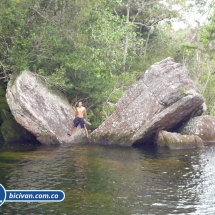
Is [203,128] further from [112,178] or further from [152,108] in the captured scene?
[112,178]

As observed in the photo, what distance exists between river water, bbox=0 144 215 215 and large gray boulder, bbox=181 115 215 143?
2163mm

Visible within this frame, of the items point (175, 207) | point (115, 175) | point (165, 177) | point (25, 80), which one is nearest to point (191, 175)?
point (165, 177)

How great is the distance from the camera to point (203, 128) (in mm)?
24031

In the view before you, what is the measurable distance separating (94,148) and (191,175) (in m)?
7.57

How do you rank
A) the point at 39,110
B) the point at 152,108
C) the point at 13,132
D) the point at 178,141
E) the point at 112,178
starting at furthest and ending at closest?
1. the point at 13,132
2. the point at 152,108
3. the point at 39,110
4. the point at 178,141
5. the point at 112,178

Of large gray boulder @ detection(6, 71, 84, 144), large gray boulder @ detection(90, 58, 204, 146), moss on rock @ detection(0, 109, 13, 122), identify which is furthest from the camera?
moss on rock @ detection(0, 109, 13, 122)

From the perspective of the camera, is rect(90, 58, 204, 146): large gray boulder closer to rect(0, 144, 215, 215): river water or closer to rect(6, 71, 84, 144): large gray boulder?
rect(0, 144, 215, 215): river water

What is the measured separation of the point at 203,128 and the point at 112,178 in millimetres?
10212

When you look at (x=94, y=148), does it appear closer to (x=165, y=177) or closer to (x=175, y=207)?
(x=165, y=177)

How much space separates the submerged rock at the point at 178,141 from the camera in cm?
2256

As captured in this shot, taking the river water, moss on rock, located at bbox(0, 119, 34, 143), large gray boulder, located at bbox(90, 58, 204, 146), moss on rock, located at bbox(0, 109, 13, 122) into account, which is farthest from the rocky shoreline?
the river water

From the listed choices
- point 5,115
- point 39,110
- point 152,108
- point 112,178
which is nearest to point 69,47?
point 39,110

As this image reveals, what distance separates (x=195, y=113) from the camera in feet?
82.1

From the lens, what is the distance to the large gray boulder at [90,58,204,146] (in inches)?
912
